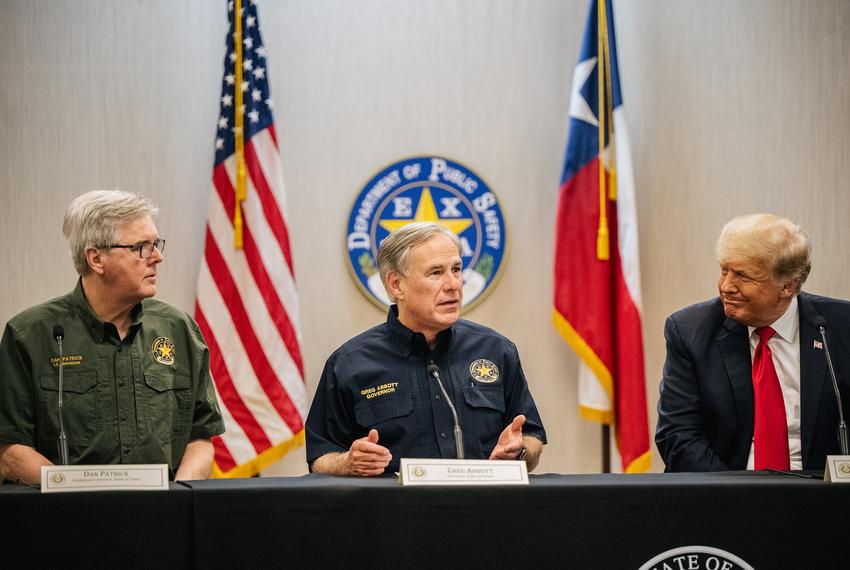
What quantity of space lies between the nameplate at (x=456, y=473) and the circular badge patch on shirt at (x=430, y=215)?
229 cm

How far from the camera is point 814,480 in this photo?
2088 mm

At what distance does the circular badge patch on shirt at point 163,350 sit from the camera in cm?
267

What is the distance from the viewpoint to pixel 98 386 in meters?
2.57

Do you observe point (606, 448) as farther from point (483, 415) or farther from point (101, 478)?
point (101, 478)

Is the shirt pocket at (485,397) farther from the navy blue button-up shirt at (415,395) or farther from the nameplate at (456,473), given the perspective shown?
the nameplate at (456,473)

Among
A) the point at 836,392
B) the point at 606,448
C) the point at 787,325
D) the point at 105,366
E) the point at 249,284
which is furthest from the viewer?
the point at 606,448

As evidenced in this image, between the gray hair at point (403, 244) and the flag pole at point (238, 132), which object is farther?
the flag pole at point (238, 132)

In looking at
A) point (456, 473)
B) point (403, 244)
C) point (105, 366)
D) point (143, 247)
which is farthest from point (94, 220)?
point (456, 473)

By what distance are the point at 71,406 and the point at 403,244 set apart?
3.34 ft

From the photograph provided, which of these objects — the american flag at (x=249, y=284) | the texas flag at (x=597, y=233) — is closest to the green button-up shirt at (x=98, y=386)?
the american flag at (x=249, y=284)

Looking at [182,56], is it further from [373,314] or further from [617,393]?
[617,393]

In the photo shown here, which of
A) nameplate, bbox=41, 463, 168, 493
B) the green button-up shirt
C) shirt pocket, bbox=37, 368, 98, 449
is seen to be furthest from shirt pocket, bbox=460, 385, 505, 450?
shirt pocket, bbox=37, 368, 98, 449

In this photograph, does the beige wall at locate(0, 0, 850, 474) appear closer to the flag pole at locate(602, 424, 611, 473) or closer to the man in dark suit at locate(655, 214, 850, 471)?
the flag pole at locate(602, 424, 611, 473)

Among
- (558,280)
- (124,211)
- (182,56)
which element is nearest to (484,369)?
(124,211)
